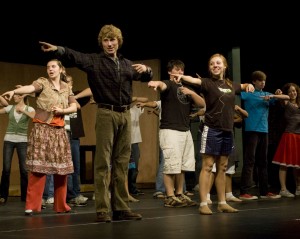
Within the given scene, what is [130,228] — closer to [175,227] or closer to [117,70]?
[175,227]

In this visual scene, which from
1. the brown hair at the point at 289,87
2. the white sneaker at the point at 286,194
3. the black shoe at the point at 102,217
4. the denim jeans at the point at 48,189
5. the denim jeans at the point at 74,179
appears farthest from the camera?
the brown hair at the point at 289,87

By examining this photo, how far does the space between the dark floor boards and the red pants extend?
94mm

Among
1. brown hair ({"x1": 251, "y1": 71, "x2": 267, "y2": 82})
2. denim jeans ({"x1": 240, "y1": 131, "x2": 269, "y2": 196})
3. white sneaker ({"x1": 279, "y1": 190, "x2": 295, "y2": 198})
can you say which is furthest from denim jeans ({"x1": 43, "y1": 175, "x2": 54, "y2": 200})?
white sneaker ({"x1": 279, "y1": 190, "x2": 295, "y2": 198})

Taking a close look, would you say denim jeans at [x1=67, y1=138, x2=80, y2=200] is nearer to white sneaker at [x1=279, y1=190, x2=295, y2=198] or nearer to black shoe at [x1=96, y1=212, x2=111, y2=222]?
black shoe at [x1=96, y1=212, x2=111, y2=222]

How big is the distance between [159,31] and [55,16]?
5.23 feet

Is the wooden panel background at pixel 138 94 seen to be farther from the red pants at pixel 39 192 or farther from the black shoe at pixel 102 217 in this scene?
the black shoe at pixel 102 217

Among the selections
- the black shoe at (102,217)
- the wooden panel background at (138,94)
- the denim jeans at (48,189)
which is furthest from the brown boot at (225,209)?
the wooden panel background at (138,94)

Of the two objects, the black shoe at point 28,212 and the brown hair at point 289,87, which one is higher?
the brown hair at point 289,87

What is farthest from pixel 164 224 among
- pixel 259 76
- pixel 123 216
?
pixel 259 76

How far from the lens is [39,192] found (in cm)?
615

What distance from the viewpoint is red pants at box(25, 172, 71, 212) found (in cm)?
611

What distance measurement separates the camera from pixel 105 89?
17.2ft

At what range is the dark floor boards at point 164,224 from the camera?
445 centimetres

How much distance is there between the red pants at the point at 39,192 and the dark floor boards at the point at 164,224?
0.31 feet
